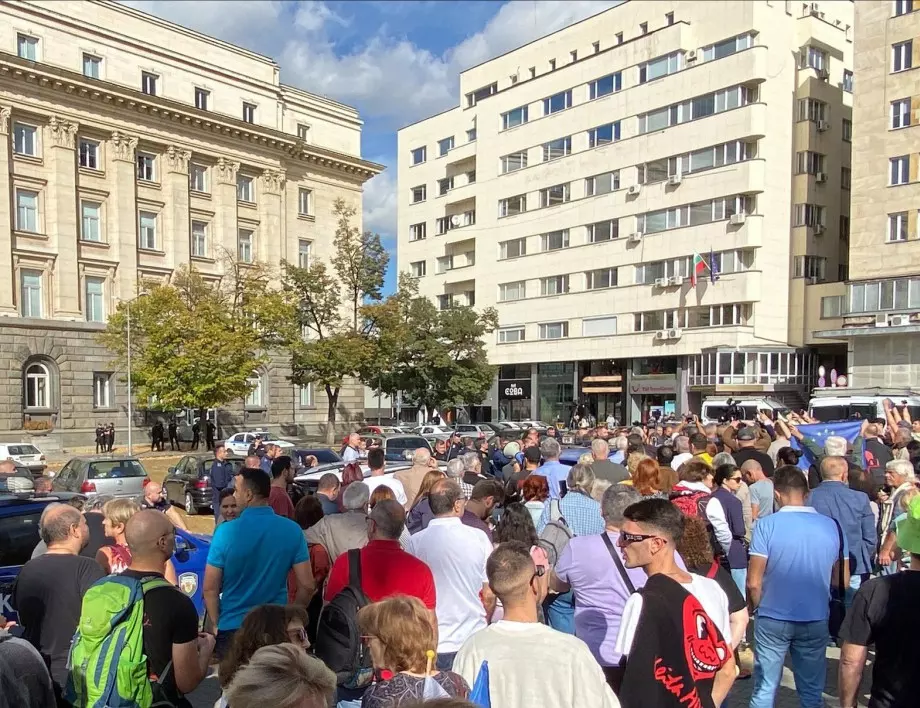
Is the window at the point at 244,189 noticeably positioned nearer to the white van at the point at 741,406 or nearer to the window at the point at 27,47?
the window at the point at 27,47

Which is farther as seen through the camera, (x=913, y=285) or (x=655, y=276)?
(x=655, y=276)

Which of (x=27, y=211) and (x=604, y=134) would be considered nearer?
(x=27, y=211)

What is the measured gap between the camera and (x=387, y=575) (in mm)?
4172

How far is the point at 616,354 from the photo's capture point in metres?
50.9

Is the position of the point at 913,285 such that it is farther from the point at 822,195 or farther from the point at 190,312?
the point at 190,312

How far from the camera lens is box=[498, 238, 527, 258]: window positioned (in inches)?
2238

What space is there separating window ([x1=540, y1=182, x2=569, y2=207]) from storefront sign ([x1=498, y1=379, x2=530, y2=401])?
13264 mm

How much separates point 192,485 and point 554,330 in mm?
39872

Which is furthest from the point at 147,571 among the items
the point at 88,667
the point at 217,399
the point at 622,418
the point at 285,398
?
the point at 622,418

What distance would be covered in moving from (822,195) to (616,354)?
15.7 metres

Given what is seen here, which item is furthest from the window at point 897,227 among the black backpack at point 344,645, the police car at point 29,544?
the black backpack at point 344,645

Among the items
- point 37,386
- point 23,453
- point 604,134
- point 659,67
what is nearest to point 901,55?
point 659,67

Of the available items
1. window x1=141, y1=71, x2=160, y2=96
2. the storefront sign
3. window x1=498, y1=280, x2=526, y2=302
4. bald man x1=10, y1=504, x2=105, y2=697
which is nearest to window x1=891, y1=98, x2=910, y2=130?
window x1=498, y1=280, x2=526, y2=302

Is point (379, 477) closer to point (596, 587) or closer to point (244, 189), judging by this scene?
point (596, 587)
